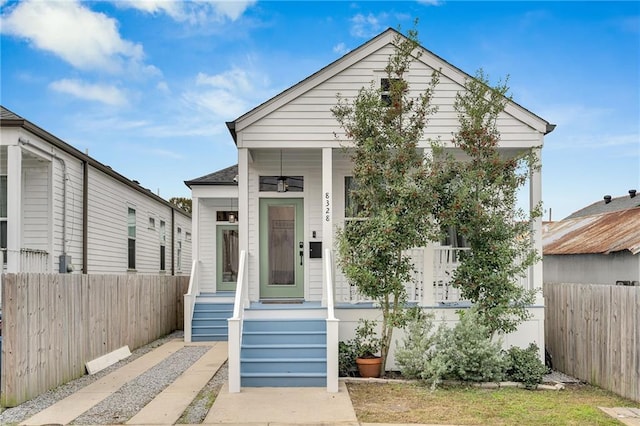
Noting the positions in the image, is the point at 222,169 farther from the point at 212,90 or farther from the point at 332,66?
the point at 332,66

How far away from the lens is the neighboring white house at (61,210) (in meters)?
9.79

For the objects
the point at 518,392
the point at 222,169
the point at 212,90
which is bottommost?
the point at 518,392

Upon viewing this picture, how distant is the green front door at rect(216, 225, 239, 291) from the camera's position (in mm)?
16453

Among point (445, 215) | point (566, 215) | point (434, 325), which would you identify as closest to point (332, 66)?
point (445, 215)

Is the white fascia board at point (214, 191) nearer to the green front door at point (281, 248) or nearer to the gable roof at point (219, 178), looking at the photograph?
the gable roof at point (219, 178)

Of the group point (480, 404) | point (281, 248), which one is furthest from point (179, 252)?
point (480, 404)

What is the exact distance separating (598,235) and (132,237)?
40.4ft

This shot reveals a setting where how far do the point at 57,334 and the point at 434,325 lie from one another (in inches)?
227

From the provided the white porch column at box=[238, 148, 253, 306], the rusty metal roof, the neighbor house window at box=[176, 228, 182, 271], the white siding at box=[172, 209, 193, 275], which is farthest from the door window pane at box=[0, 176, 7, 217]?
the rusty metal roof

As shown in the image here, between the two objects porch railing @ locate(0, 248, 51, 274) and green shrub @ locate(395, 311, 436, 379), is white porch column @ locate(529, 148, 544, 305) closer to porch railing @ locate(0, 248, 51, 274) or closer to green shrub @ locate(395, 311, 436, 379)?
green shrub @ locate(395, 311, 436, 379)

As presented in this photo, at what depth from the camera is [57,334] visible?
8.17m

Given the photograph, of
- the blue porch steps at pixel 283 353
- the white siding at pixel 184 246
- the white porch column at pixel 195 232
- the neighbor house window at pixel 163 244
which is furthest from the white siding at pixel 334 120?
the white siding at pixel 184 246

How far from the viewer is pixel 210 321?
1376 cm

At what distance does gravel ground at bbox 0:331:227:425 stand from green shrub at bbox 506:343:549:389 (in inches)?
171
